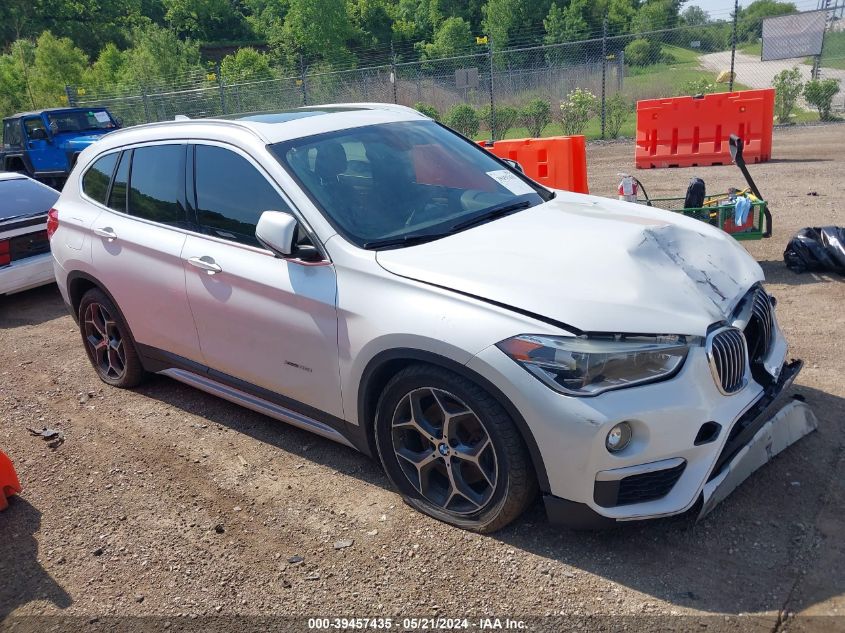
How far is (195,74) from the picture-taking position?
3575 cm

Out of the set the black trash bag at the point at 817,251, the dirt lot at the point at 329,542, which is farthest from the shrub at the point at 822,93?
the dirt lot at the point at 329,542

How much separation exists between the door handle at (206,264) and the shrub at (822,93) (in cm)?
1777

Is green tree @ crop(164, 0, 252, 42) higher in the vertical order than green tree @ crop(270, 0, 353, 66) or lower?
higher

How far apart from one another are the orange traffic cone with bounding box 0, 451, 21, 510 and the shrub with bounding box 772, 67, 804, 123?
18.7 meters

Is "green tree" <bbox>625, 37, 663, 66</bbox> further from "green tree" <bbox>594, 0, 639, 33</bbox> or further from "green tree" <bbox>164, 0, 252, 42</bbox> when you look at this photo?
"green tree" <bbox>164, 0, 252, 42</bbox>

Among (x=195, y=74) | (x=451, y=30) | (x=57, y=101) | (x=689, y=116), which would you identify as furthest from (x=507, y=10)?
(x=689, y=116)

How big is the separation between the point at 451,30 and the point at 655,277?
61386 mm

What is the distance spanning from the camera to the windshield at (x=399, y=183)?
3.75 meters

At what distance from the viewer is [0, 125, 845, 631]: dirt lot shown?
2.97 meters

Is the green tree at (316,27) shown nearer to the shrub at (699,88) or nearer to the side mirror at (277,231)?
the shrub at (699,88)

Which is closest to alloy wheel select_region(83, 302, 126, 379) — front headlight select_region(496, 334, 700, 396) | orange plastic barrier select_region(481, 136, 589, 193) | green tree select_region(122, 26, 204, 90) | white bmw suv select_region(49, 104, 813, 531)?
white bmw suv select_region(49, 104, 813, 531)

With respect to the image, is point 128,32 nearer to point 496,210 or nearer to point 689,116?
point 689,116

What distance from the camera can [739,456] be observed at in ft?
10.3

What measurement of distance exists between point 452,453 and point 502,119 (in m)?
18.8
